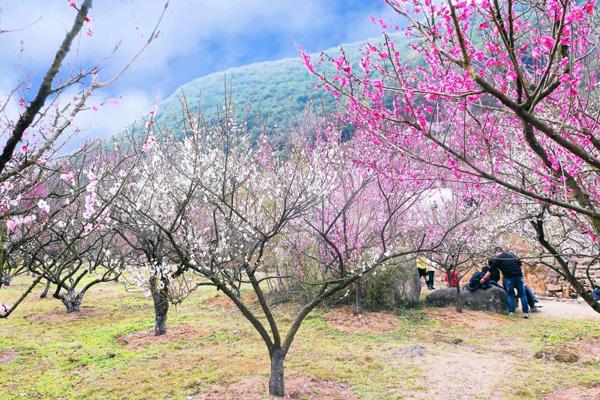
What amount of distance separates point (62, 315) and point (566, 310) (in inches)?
571

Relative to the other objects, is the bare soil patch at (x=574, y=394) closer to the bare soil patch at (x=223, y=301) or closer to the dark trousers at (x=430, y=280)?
the dark trousers at (x=430, y=280)

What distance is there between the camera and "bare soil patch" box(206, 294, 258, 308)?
43.3ft

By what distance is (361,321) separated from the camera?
10.3 meters

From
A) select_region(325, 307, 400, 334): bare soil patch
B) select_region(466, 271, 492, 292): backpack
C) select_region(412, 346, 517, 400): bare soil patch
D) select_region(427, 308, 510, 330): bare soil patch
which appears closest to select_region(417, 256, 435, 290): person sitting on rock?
select_region(466, 271, 492, 292): backpack

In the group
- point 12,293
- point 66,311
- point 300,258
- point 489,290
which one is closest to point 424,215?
point 489,290

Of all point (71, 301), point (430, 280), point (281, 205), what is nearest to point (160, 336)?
point (281, 205)

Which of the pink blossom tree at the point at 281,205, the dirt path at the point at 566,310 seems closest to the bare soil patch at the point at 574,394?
the pink blossom tree at the point at 281,205

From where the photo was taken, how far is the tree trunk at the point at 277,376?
548 cm

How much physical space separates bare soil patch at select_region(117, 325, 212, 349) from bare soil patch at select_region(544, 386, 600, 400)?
677cm

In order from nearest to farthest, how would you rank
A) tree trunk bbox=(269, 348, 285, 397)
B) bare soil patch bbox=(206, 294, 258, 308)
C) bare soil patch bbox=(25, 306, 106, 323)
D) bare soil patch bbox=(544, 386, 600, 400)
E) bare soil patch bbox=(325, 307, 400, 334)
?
tree trunk bbox=(269, 348, 285, 397) → bare soil patch bbox=(544, 386, 600, 400) → bare soil patch bbox=(325, 307, 400, 334) → bare soil patch bbox=(25, 306, 106, 323) → bare soil patch bbox=(206, 294, 258, 308)

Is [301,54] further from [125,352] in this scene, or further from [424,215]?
[424,215]

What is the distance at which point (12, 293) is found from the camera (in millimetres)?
15344

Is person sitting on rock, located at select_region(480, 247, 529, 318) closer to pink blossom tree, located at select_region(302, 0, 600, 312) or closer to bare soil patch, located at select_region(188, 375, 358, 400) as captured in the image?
bare soil patch, located at select_region(188, 375, 358, 400)

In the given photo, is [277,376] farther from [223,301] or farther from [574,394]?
[223,301]
